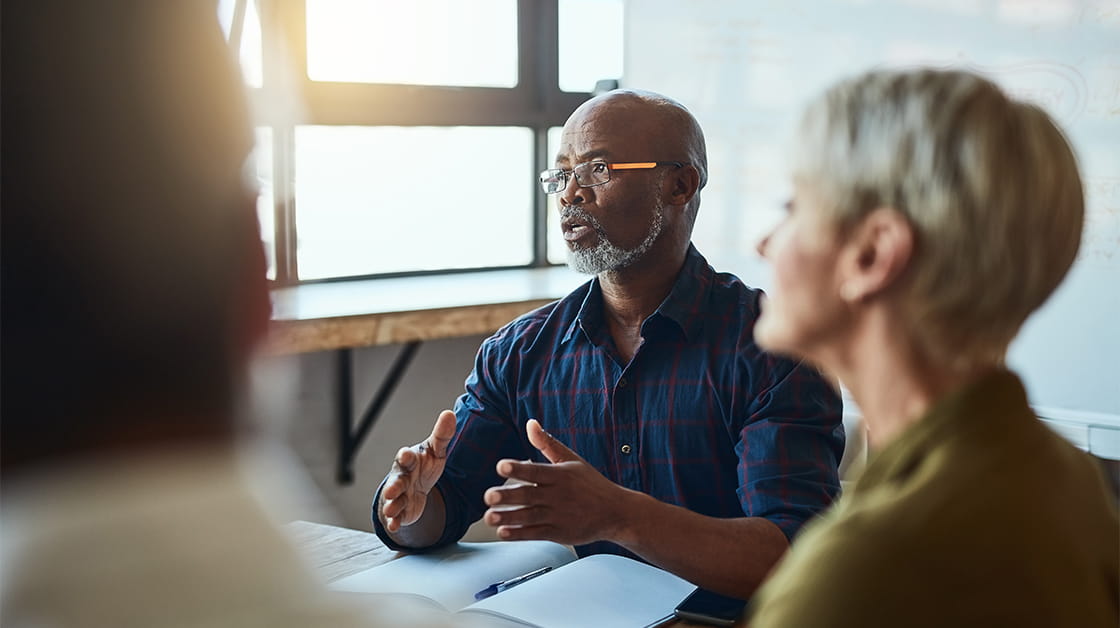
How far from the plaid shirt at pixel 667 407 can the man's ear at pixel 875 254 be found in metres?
0.73

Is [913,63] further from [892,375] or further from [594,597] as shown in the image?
[892,375]

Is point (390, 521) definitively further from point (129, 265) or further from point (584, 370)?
point (129, 265)

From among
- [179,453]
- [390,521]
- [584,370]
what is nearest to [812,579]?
[179,453]

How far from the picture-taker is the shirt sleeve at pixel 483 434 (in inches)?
70.9

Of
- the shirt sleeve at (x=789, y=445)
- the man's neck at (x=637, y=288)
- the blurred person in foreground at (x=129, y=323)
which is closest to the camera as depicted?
the blurred person in foreground at (x=129, y=323)

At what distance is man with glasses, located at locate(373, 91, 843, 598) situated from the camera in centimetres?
142

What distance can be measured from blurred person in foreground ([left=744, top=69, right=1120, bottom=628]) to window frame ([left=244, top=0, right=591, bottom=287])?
2.09 meters

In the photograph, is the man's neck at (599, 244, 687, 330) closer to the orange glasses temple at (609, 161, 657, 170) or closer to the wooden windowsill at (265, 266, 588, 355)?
the orange glasses temple at (609, 161, 657, 170)

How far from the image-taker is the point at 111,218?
1.31 ft

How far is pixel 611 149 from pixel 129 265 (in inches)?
64.1

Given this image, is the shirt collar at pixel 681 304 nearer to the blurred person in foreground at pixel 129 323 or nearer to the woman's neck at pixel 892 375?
the woman's neck at pixel 892 375

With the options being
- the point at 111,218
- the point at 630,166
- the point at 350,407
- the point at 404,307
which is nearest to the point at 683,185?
the point at 630,166

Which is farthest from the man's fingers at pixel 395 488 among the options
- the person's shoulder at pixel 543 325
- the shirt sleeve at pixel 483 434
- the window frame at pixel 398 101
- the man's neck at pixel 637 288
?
the window frame at pixel 398 101

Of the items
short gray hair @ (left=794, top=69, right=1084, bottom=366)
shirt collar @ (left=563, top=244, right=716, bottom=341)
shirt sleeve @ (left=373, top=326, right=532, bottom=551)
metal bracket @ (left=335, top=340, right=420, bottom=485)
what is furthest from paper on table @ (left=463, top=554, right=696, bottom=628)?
metal bracket @ (left=335, top=340, right=420, bottom=485)
